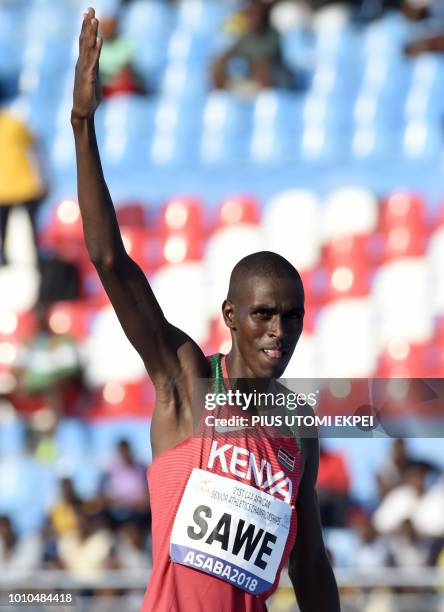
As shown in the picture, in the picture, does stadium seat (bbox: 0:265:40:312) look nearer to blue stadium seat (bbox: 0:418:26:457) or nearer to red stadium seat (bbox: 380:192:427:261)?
blue stadium seat (bbox: 0:418:26:457)

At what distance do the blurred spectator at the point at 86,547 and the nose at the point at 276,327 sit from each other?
494cm

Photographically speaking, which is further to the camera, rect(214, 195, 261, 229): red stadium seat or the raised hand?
rect(214, 195, 261, 229): red stadium seat

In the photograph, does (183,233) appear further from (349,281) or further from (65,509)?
(65,509)

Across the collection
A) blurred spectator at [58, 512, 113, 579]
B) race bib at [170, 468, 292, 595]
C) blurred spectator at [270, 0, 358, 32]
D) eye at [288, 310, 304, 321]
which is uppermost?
blurred spectator at [270, 0, 358, 32]

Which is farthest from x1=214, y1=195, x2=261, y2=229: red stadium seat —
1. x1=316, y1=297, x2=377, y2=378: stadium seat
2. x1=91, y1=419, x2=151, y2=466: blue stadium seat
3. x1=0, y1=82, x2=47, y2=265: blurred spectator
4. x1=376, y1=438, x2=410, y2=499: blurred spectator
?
A: x1=376, y1=438, x2=410, y2=499: blurred spectator

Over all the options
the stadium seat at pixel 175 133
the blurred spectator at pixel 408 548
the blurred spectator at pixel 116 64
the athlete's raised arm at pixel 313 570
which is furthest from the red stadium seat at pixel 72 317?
the athlete's raised arm at pixel 313 570

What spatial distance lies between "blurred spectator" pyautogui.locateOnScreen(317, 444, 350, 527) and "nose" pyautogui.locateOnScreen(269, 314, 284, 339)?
203 inches

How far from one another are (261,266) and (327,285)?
6825mm

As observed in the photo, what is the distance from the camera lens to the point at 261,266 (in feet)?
9.91

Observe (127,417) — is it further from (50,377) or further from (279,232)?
(279,232)

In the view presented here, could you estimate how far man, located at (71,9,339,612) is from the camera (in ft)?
9.50

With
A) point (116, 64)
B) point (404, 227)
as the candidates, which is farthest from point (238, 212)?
point (116, 64)

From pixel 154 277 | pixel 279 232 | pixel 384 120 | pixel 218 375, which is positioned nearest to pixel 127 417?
pixel 154 277

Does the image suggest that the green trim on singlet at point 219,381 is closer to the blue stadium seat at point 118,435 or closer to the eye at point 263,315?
the eye at point 263,315
